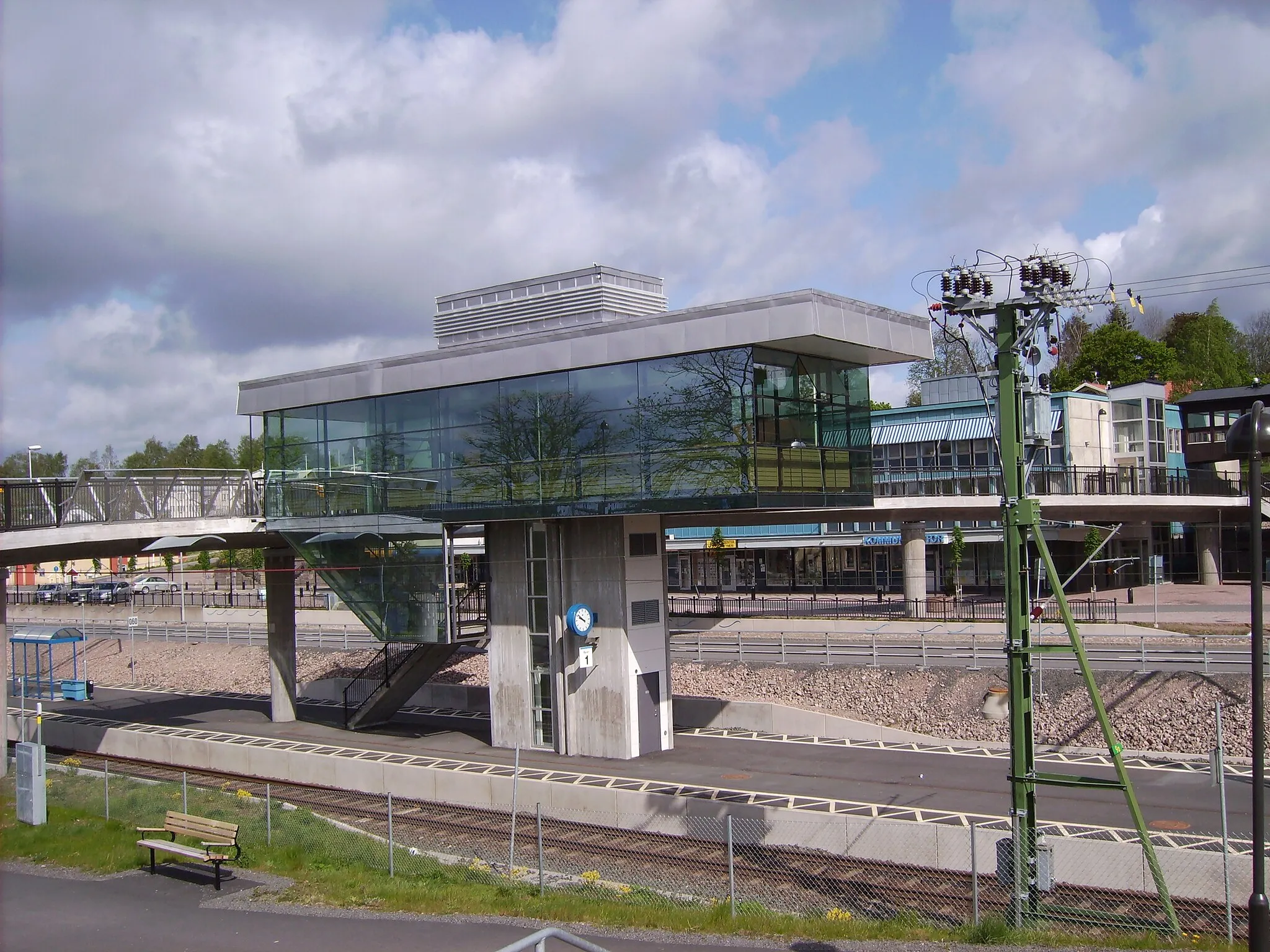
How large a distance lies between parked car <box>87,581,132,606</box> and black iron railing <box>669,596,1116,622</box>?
127 ft

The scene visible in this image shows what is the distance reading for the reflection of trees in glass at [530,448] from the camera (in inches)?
977

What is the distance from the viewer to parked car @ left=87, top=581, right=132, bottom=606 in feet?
235

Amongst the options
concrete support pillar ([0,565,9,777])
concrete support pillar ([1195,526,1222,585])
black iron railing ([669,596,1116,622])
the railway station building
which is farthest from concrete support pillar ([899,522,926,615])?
concrete support pillar ([0,565,9,777])

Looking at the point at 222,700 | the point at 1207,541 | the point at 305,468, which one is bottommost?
the point at 222,700

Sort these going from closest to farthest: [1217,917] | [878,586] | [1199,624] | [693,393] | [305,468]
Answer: [1217,917], [693,393], [305,468], [1199,624], [878,586]

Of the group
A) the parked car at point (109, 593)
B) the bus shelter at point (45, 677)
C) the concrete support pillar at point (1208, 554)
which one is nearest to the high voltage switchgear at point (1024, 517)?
the bus shelter at point (45, 677)

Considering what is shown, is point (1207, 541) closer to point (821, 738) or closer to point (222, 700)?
point (821, 738)

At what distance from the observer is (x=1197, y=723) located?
24422mm

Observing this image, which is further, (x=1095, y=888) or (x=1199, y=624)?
(x=1199, y=624)

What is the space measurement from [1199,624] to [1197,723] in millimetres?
14416

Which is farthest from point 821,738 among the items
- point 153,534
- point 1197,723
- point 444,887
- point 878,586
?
point 878,586

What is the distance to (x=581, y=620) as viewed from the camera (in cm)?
2491

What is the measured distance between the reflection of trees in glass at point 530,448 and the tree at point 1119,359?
62011 mm

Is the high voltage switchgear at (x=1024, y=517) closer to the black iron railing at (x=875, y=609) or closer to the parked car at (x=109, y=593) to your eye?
the black iron railing at (x=875, y=609)
